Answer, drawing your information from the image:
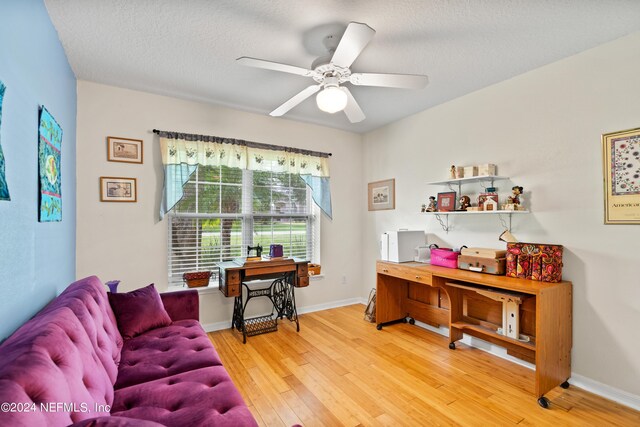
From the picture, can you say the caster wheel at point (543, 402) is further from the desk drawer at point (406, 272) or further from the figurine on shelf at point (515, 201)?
the figurine on shelf at point (515, 201)

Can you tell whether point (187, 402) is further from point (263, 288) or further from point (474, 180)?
point (474, 180)

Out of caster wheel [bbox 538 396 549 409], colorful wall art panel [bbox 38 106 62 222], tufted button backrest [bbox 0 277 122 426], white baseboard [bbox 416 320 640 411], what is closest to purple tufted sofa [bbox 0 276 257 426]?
tufted button backrest [bbox 0 277 122 426]

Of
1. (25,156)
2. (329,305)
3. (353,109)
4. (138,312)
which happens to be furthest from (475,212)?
(25,156)

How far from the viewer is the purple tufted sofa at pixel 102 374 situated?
83 centimetres

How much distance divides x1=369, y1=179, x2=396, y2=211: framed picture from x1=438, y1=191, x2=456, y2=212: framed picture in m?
0.80

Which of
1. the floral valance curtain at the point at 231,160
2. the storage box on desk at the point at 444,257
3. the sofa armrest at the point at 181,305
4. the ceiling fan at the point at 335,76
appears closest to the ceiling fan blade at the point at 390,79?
the ceiling fan at the point at 335,76

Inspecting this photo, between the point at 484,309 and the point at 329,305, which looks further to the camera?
the point at 329,305

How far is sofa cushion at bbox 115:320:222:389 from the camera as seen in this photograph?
64.9 inches

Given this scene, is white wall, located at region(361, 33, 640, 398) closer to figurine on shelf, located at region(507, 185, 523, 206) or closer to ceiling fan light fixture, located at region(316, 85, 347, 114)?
figurine on shelf, located at region(507, 185, 523, 206)

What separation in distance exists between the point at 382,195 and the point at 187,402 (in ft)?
11.1

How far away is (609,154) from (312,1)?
7.72ft

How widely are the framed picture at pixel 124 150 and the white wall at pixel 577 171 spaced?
3.33 metres

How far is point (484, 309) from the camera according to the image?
2.97 meters

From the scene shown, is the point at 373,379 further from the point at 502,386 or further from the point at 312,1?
the point at 312,1
